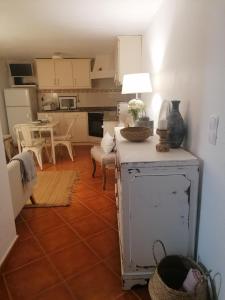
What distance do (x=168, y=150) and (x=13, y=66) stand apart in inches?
213

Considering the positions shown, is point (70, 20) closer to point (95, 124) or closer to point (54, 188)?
point (54, 188)

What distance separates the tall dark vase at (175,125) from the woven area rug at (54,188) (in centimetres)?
171

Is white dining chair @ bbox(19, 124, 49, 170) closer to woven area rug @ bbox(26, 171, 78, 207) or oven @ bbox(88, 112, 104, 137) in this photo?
woven area rug @ bbox(26, 171, 78, 207)

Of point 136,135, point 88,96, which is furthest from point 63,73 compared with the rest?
point 136,135

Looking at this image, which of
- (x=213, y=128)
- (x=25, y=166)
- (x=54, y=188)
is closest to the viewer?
(x=213, y=128)

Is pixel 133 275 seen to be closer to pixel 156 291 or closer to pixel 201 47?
pixel 156 291

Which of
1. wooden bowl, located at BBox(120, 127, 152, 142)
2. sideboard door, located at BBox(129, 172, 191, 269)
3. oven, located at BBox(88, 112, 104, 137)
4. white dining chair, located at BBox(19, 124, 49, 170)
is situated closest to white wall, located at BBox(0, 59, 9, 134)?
white dining chair, located at BBox(19, 124, 49, 170)

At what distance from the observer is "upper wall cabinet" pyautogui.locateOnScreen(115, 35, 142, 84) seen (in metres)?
3.37

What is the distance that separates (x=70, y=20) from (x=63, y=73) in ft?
10.3

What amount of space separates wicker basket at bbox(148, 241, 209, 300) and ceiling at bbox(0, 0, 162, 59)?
2.20 meters

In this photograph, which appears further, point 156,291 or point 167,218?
point 167,218

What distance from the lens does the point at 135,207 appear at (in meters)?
1.35

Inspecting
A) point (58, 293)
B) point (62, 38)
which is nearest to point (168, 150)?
point (58, 293)

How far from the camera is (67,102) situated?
594 centimetres
